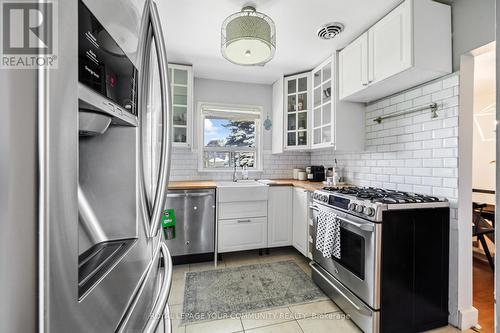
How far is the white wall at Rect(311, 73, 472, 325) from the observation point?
1724 millimetres

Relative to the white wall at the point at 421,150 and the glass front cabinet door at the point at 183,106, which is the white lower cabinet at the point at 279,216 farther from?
the glass front cabinet door at the point at 183,106

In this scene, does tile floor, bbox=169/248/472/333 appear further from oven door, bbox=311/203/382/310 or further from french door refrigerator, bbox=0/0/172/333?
french door refrigerator, bbox=0/0/172/333

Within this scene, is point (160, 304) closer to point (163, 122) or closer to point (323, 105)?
point (163, 122)

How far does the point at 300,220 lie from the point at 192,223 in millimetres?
1305

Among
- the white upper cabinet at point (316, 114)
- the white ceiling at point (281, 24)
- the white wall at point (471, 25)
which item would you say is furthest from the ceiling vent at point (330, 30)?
the white wall at point (471, 25)

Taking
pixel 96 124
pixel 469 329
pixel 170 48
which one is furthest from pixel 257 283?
pixel 170 48

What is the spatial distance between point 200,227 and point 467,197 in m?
2.49

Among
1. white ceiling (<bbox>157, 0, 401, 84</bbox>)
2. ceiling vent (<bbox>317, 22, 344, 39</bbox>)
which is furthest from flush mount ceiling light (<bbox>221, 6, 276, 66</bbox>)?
ceiling vent (<bbox>317, 22, 344, 39</bbox>)

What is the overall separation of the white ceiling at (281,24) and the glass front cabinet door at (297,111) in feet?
0.79

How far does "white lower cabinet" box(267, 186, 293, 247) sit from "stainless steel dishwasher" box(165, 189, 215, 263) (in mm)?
743

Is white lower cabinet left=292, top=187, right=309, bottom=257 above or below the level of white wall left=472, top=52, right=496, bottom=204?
below

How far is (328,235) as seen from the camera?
77.9 inches

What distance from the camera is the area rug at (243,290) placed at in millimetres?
1907

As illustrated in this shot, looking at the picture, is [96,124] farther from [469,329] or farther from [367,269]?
[469,329]
